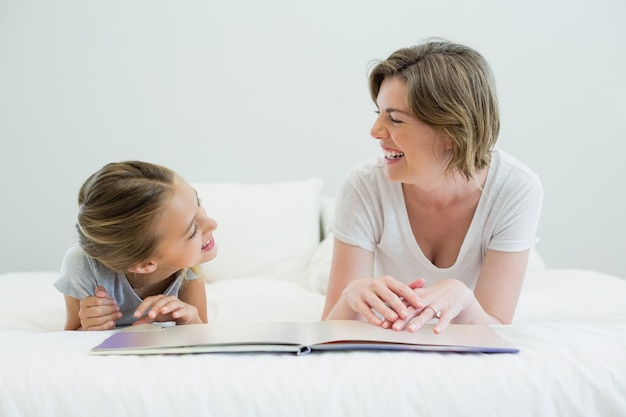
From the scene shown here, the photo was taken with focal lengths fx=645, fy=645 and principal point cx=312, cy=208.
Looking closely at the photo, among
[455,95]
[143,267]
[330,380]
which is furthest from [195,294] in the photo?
[455,95]

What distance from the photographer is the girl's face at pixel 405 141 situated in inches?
55.2

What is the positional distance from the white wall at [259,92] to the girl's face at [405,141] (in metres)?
1.40

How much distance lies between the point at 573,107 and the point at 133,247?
2227 mm

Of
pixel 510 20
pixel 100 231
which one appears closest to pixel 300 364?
pixel 100 231

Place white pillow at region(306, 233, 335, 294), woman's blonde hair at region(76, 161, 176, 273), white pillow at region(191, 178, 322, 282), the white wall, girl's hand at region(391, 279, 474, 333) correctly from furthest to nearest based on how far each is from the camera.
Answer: the white wall → white pillow at region(191, 178, 322, 282) → white pillow at region(306, 233, 335, 294) → woman's blonde hair at region(76, 161, 176, 273) → girl's hand at region(391, 279, 474, 333)

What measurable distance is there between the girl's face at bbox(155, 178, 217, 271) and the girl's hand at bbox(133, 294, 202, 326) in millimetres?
76

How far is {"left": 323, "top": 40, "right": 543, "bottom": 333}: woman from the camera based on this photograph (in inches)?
50.8

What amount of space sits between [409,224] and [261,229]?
104 centimetres

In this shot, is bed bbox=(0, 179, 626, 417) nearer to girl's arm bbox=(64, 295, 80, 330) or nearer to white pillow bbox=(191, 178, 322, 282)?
girl's arm bbox=(64, 295, 80, 330)

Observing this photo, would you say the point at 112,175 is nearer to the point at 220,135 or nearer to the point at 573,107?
the point at 220,135

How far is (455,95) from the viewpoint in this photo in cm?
135

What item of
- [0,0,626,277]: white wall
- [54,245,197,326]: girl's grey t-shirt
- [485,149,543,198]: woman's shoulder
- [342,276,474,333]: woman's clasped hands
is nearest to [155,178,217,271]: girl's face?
[54,245,197,326]: girl's grey t-shirt

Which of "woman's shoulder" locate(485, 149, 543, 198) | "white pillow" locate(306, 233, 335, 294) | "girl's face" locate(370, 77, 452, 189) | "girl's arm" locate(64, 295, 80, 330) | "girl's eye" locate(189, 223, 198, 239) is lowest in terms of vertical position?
"white pillow" locate(306, 233, 335, 294)

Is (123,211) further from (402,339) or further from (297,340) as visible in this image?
(402,339)
